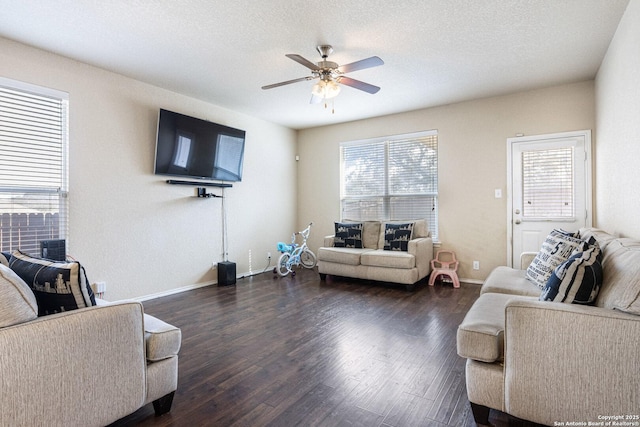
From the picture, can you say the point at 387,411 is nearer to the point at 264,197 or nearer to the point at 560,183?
the point at 560,183

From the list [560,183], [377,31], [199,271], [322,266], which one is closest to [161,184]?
[199,271]

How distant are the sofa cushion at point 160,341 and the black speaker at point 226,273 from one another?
2.98 metres

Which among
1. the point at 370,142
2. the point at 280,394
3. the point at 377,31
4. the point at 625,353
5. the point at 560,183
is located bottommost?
the point at 280,394

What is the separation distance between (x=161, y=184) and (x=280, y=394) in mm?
3311

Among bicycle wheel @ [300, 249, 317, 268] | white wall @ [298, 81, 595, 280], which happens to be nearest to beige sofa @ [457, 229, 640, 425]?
white wall @ [298, 81, 595, 280]

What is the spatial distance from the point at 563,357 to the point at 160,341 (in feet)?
6.41

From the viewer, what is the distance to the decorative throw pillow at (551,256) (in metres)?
2.54

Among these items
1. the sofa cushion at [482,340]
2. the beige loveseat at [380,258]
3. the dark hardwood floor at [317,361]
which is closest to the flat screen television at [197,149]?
the dark hardwood floor at [317,361]

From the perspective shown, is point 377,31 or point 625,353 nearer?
point 625,353

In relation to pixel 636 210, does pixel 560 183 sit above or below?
above

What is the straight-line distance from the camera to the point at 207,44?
310cm

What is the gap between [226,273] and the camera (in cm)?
479

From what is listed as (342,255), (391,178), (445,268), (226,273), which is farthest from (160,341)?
(391,178)

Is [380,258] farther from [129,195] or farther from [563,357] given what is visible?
[129,195]
